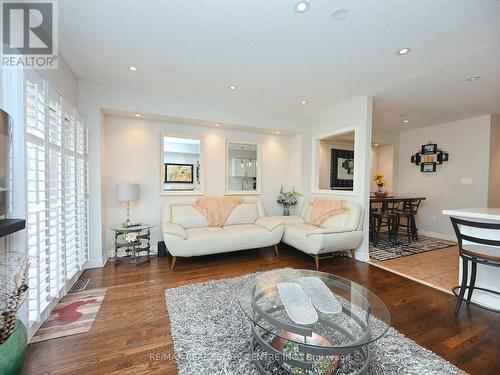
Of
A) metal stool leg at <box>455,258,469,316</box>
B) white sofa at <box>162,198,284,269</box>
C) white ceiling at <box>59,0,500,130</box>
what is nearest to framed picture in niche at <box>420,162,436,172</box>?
white ceiling at <box>59,0,500,130</box>

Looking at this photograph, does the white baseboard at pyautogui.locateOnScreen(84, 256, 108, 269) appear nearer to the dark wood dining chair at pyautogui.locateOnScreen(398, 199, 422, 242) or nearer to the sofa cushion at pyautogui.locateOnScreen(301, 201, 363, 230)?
the sofa cushion at pyautogui.locateOnScreen(301, 201, 363, 230)

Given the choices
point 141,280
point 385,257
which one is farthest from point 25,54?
point 385,257

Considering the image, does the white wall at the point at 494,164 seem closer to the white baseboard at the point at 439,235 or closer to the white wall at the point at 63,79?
the white baseboard at the point at 439,235

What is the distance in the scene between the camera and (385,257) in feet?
12.3

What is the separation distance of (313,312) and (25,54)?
2.98 m

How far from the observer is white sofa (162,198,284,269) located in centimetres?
316

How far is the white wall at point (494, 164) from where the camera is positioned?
4469 mm

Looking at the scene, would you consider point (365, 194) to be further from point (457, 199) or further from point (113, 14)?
point (113, 14)

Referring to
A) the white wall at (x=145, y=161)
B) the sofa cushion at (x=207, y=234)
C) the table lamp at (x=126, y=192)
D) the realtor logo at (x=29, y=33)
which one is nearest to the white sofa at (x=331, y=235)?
the sofa cushion at (x=207, y=234)

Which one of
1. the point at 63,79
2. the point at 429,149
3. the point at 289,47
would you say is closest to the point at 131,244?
the point at 63,79

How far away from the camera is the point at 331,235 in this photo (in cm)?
333

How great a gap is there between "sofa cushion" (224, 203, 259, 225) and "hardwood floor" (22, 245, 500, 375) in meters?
1.05

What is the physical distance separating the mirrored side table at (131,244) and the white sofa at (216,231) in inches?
15.7

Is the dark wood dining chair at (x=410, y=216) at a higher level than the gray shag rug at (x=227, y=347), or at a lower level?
higher
